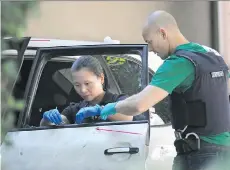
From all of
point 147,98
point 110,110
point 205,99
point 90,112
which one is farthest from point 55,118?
point 205,99

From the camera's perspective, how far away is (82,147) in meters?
2.99

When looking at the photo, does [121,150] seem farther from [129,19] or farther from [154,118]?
[129,19]

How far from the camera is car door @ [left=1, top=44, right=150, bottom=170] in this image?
9.68 feet

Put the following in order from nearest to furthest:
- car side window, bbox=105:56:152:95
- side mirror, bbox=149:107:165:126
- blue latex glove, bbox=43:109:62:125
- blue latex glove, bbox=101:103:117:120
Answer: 1. blue latex glove, bbox=101:103:117:120
2. blue latex glove, bbox=43:109:62:125
3. car side window, bbox=105:56:152:95
4. side mirror, bbox=149:107:165:126

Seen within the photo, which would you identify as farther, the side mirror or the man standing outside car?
the side mirror

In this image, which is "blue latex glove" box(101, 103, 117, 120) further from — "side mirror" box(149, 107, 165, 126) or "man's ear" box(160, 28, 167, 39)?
"side mirror" box(149, 107, 165, 126)

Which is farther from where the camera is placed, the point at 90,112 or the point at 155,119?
the point at 155,119

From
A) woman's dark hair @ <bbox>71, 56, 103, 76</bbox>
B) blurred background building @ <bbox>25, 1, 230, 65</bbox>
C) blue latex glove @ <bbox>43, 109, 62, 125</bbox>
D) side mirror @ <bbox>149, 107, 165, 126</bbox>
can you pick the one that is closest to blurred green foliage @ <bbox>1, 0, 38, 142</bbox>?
blue latex glove @ <bbox>43, 109, 62, 125</bbox>

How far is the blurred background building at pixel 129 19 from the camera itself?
7387mm

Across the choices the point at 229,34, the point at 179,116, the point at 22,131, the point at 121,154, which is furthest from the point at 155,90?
the point at 229,34

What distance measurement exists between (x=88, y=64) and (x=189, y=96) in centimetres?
90

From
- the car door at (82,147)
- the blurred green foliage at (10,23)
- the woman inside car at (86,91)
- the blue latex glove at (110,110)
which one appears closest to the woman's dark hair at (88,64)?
the woman inside car at (86,91)

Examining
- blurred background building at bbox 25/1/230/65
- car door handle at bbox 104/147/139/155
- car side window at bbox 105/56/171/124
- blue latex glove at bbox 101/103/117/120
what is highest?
blurred background building at bbox 25/1/230/65

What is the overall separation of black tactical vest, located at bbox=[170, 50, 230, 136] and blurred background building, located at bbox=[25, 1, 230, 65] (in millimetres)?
4314
